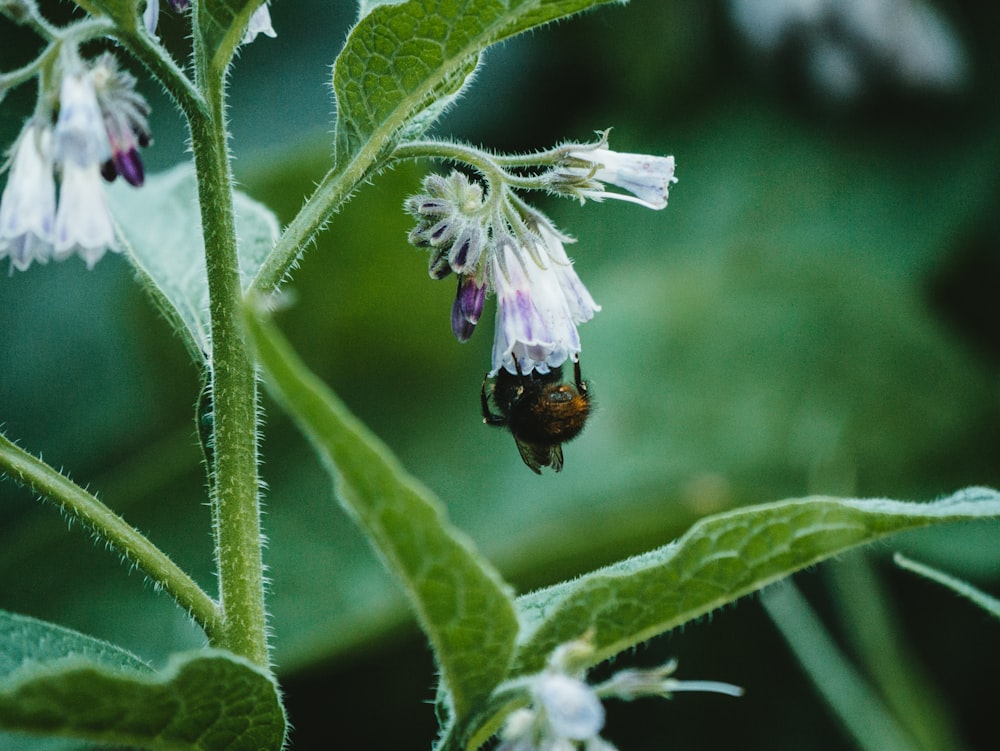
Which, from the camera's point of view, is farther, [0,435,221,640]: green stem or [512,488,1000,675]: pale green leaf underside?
[0,435,221,640]: green stem

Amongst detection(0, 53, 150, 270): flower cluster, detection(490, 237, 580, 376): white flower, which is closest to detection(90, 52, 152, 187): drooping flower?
detection(0, 53, 150, 270): flower cluster

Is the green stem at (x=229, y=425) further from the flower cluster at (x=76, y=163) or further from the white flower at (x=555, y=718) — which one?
the white flower at (x=555, y=718)

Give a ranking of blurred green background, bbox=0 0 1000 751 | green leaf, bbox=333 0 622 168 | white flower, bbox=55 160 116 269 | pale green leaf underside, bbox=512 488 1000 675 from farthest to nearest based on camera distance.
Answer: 1. blurred green background, bbox=0 0 1000 751
2. white flower, bbox=55 160 116 269
3. green leaf, bbox=333 0 622 168
4. pale green leaf underside, bbox=512 488 1000 675

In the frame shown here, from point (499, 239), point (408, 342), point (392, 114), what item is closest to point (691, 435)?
point (408, 342)

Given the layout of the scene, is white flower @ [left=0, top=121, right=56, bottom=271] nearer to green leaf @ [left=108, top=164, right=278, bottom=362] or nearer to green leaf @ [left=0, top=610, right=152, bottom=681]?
green leaf @ [left=108, top=164, right=278, bottom=362]

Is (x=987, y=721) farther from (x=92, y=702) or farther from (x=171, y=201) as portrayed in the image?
(x=92, y=702)

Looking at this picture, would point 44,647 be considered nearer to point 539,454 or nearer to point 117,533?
point 117,533

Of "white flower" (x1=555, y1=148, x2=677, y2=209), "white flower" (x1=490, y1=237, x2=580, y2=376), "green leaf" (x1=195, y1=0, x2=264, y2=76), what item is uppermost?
"green leaf" (x1=195, y1=0, x2=264, y2=76)
